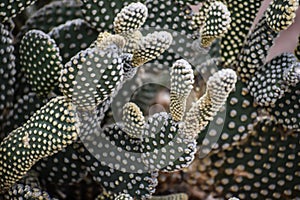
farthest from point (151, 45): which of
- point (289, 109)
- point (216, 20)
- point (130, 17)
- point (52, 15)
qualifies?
point (52, 15)

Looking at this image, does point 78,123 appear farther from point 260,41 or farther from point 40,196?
point 260,41

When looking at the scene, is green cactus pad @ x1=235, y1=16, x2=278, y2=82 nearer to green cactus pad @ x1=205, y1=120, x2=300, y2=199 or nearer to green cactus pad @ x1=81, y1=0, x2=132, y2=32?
green cactus pad @ x1=205, y1=120, x2=300, y2=199

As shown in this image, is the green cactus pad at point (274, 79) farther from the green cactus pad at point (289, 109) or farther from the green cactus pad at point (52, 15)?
the green cactus pad at point (52, 15)

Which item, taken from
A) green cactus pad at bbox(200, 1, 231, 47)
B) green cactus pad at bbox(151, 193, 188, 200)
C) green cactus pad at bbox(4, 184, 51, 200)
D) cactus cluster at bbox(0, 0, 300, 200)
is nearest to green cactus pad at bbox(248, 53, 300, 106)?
cactus cluster at bbox(0, 0, 300, 200)

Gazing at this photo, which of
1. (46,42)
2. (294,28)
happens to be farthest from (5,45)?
(294,28)

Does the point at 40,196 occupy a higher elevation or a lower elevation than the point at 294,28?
higher

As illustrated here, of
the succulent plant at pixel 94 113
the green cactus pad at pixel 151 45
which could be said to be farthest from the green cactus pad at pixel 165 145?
the green cactus pad at pixel 151 45
